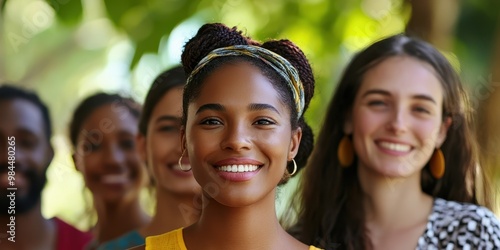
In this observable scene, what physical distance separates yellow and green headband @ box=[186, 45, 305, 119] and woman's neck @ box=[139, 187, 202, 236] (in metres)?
1.22

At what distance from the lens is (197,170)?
2967mm

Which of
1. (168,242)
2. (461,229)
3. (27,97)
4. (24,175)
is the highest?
(27,97)

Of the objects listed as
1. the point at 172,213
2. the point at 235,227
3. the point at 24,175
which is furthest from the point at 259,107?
the point at 24,175

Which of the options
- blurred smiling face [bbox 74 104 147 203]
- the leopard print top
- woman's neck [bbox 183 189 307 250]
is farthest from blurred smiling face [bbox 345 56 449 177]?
blurred smiling face [bbox 74 104 147 203]

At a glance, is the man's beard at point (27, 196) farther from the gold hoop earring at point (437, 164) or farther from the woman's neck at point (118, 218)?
the gold hoop earring at point (437, 164)

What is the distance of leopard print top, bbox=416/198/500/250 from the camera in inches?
158

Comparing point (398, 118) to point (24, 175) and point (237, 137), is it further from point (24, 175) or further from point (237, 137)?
point (24, 175)

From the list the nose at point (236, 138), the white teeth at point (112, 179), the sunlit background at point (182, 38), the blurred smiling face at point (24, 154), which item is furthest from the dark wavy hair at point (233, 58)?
the white teeth at point (112, 179)

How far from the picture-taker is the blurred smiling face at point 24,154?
15.4ft

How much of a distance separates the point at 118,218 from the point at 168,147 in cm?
104

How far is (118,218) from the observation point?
5.25 m

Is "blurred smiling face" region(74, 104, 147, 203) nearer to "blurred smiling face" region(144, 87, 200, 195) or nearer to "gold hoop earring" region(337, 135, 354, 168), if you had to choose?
"blurred smiling face" region(144, 87, 200, 195)

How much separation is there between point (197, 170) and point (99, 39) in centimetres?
333

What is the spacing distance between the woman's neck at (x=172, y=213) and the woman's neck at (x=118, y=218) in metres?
0.87
